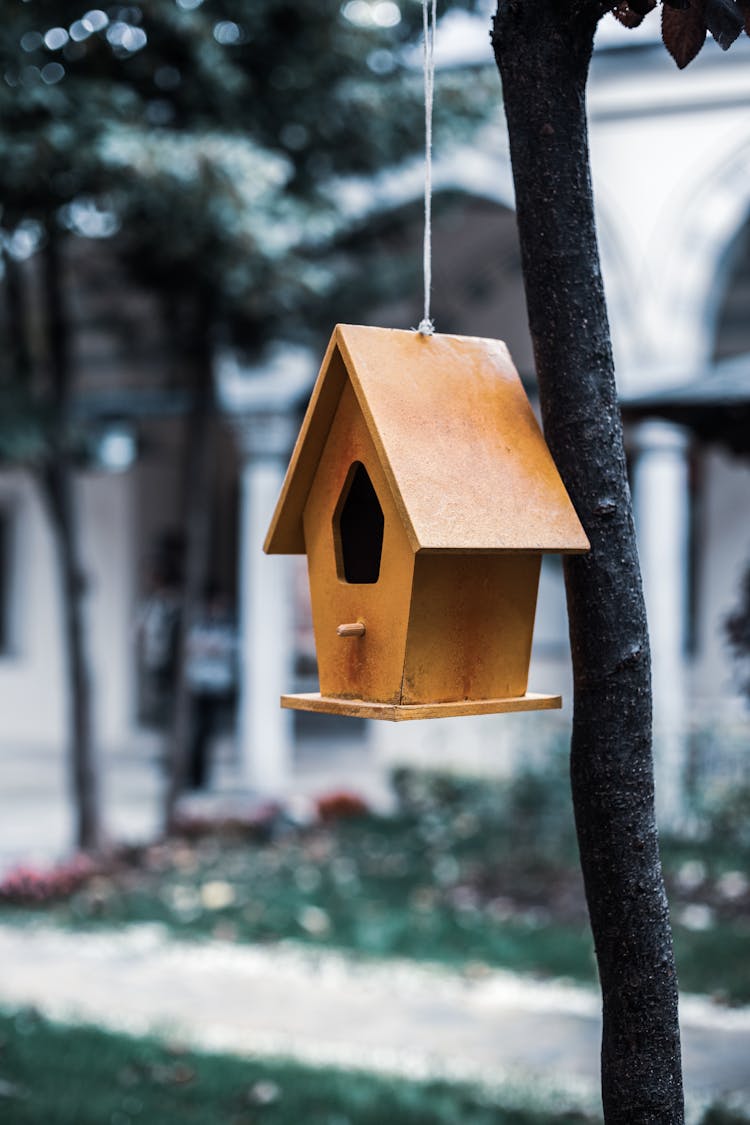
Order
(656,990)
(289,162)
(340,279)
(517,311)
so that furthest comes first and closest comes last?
1. (517,311)
2. (340,279)
3. (289,162)
4. (656,990)

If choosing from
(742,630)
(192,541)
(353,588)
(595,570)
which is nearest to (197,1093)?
(742,630)

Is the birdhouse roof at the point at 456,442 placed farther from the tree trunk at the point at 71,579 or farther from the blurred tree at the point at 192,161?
the tree trunk at the point at 71,579

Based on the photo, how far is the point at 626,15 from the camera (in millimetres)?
1945

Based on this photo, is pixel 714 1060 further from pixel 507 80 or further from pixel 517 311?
pixel 517 311

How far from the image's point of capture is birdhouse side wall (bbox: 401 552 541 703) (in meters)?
2.03

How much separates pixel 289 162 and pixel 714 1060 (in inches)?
210

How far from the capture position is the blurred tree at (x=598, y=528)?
1825 mm

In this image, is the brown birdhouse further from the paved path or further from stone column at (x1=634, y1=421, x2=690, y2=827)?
stone column at (x1=634, y1=421, x2=690, y2=827)

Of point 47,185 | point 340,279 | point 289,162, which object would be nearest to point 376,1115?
point 47,185

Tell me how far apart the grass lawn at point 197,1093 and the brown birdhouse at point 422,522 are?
2179mm

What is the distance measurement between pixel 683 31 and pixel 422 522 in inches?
30.5

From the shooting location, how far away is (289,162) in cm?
768

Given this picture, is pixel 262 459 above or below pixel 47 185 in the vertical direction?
below

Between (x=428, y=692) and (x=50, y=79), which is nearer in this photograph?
(x=428, y=692)
